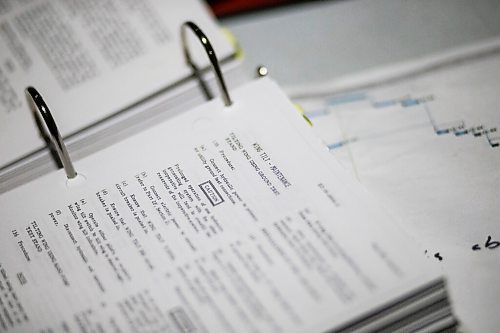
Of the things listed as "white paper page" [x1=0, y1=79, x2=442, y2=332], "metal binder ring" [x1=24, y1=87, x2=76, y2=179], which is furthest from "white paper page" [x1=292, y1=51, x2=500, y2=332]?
"metal binder ring" [x1=24, y1=87, x2=76, y2=179]

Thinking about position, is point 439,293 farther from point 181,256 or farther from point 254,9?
point 254,9

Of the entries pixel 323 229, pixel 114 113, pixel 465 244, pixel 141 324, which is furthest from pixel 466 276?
pixel 114 113

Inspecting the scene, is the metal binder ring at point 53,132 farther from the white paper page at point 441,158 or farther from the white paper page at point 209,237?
the white paper page at point 441,158

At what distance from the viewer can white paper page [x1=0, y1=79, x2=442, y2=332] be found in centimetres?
34

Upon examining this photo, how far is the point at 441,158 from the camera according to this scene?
0.49 meters

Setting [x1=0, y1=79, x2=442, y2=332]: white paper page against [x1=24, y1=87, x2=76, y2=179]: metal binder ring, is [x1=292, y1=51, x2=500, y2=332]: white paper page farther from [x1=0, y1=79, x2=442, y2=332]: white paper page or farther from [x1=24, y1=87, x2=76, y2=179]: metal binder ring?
[x1=24, y1=87, x2=76, y2=179]: metal binder ring

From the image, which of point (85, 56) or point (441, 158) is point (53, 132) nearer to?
point (85, 56)

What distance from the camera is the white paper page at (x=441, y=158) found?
0.41 m

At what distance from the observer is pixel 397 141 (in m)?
0.51

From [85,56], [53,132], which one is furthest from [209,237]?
[85,56]

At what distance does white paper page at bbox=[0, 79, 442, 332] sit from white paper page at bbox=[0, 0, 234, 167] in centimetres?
10

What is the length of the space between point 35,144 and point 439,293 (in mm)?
400

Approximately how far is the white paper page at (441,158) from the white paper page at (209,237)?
3.7 inches

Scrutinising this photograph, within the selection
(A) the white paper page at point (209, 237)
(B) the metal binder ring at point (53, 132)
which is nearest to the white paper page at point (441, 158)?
(A) the white paper page at point (209, 237)
